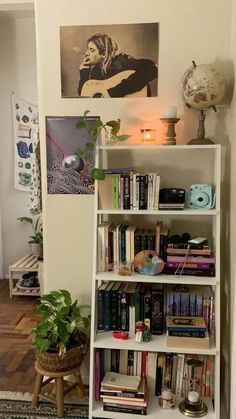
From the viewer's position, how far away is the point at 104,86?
2.21m

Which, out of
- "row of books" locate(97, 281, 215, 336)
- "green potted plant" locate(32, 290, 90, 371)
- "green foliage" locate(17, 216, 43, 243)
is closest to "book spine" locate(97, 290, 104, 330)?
"row of books" locate(97, 281, 215, 336)

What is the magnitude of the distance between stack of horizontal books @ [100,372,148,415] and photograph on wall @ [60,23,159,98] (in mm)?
1489

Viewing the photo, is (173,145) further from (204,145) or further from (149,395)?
(149,395)

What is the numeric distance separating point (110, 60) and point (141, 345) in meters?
1.47

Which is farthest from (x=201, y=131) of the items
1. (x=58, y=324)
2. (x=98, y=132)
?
(x=58, y=324)

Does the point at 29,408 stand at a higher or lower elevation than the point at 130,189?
lower

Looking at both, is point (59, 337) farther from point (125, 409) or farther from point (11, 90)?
point (11, 90)

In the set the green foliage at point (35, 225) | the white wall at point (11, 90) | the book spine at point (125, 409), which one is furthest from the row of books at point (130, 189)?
the white wall at point (11, 90)

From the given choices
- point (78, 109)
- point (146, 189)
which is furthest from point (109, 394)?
point (78, 109)

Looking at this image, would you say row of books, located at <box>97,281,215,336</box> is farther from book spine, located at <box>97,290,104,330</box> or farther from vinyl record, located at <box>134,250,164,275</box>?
vinyl record, located at <box>134,250,164,275</box>

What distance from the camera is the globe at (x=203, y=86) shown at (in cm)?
193

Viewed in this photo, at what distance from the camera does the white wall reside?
3795mm

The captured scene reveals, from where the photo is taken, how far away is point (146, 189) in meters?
2.03

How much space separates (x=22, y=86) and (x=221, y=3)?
91.5 inches
